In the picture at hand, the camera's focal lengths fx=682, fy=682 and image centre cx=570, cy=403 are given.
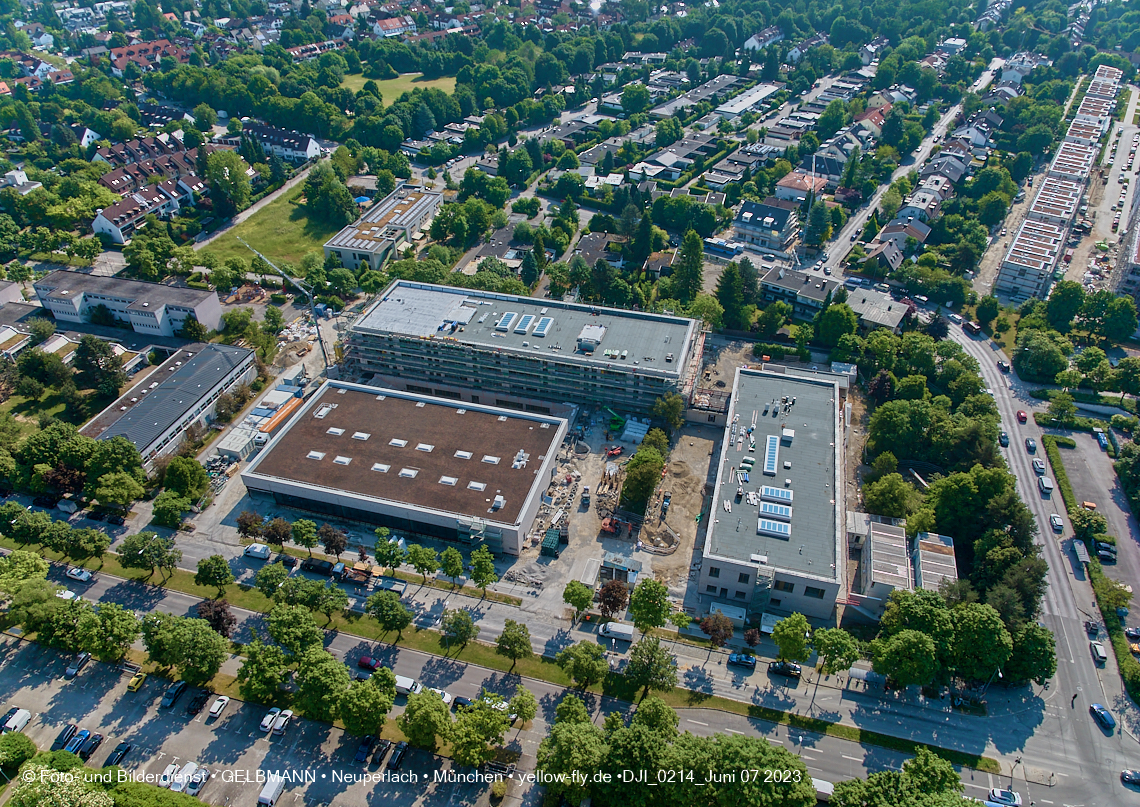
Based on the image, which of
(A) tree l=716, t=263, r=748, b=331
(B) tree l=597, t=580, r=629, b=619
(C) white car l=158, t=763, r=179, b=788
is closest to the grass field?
(A) tree l=716, t=263, r=748, b=331

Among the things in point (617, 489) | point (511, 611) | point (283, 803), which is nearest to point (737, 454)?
point (617, 489)

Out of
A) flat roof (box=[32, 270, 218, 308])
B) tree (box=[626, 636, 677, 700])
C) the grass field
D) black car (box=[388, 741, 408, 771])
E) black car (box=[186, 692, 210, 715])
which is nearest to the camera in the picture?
black car (box=[388, 741, 408, 771])

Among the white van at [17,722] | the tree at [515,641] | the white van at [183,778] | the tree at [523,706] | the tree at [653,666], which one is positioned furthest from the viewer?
the tree at [515,641]

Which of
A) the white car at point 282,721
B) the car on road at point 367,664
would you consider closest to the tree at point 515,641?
the car on road at point 367,664

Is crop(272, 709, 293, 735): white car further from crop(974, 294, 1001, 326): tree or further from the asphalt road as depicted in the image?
crop(974, 294, 1001, 326): tree

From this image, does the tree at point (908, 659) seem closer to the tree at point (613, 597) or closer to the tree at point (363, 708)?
the tree at point (613, 597)
